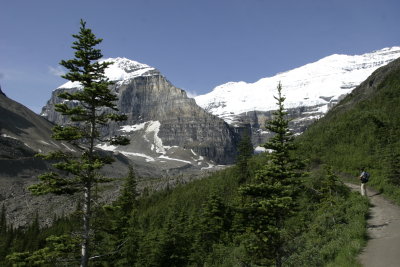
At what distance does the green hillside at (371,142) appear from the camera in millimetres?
31228

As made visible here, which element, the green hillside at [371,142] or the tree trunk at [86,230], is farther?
the green hillside at [371,142]

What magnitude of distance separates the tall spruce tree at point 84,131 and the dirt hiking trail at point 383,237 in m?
13.8

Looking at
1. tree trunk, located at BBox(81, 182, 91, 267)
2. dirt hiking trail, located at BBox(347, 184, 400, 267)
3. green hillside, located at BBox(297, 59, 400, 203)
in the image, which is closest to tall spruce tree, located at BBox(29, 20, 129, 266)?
tree trunk, located at BBox(81, 182, 91, 267)

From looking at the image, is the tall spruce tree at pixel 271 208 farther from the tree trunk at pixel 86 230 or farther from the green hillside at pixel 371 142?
the green hillside at pixel 371 142

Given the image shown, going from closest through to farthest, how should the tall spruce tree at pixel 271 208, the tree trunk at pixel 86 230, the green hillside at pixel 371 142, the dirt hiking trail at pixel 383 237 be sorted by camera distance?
the dirt hiking trail at pixel 383 237, the tall spruce tree at pixel 271 208, the tree trunk at pixel 86 230, the green hillside at pixel 371 142

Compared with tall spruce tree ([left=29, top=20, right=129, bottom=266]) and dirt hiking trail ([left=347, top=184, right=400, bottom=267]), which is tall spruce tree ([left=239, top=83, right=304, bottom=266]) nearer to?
dirt hiking trail ([left=347, top=184, right=400, bottom=267])

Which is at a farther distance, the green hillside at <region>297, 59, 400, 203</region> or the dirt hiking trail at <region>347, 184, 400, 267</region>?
the green hillside at <region>297, 59, 400, 203</region>

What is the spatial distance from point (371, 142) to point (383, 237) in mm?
31686

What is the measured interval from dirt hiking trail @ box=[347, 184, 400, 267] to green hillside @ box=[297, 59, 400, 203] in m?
2.94

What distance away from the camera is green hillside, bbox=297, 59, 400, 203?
31.2 metres

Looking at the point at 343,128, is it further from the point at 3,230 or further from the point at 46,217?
the point at 46,217

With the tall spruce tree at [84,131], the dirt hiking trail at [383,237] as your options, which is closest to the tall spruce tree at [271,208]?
the dirt hiking trail at [383,237]

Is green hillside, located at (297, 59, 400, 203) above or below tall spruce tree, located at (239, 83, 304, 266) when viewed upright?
above

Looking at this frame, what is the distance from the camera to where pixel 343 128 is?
53812 millimetres
